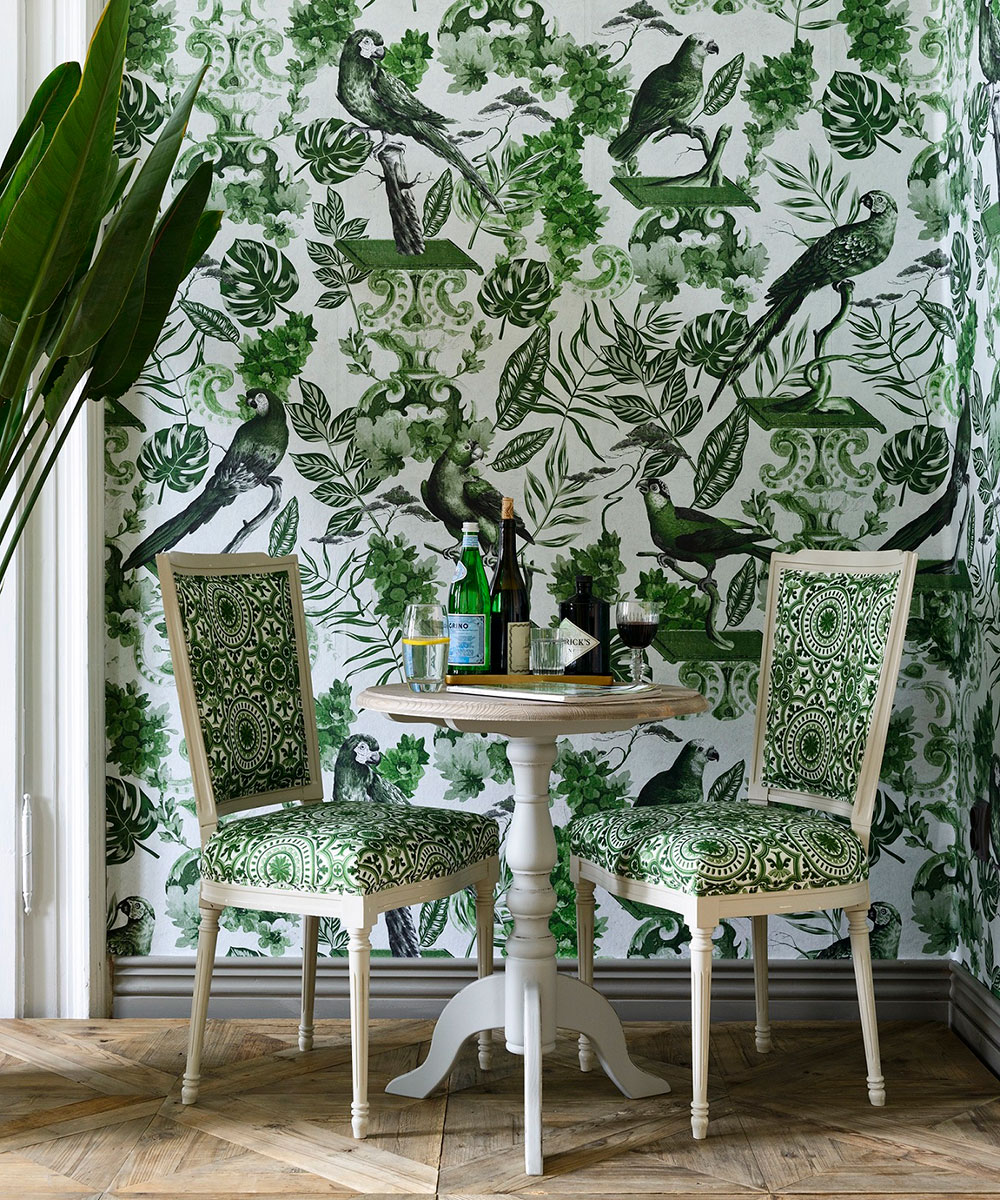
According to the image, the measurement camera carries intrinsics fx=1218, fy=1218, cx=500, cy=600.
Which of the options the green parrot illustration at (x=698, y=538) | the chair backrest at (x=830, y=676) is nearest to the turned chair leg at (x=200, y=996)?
the chair backrest at (x=830, y=676)

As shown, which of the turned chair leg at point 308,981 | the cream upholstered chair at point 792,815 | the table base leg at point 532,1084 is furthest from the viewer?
the turned chair leg at point 308,981

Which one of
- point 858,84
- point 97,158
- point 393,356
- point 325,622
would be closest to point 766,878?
point 325,622

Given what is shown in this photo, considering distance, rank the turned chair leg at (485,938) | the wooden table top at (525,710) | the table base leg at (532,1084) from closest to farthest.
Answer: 1. the wooden table top at (525,710)
2. the table base leg at (532,1084)
3. the turned chair leg at (485,938)

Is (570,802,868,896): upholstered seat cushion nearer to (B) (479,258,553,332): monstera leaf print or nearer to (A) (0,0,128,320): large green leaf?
(B) (479,258,553,332): monstera leaf print

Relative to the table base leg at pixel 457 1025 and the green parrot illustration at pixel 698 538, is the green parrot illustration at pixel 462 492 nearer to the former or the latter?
the green parrot illustration at pixel 698 538

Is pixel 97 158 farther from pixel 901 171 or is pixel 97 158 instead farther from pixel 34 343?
pixel 901 171

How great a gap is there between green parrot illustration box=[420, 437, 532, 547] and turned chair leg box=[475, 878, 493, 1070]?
0.84 metres

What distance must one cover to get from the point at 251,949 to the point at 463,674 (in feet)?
3.43

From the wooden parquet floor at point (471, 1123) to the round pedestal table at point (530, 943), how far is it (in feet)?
0.30

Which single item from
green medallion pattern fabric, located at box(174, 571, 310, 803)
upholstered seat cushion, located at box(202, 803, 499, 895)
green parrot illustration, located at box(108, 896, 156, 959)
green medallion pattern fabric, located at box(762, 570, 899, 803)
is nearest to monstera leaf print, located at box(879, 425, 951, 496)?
green medallion pattern fabric, located at box(762, 570, 899, 803)

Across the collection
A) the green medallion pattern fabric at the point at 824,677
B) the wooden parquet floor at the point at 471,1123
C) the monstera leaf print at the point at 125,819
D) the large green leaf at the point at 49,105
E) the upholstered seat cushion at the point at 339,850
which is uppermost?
the large green leaf at the point at 49,105

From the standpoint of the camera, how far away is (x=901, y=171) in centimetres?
286

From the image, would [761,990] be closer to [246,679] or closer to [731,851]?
[731,851]

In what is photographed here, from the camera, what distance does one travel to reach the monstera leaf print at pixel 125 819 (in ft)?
9.57
